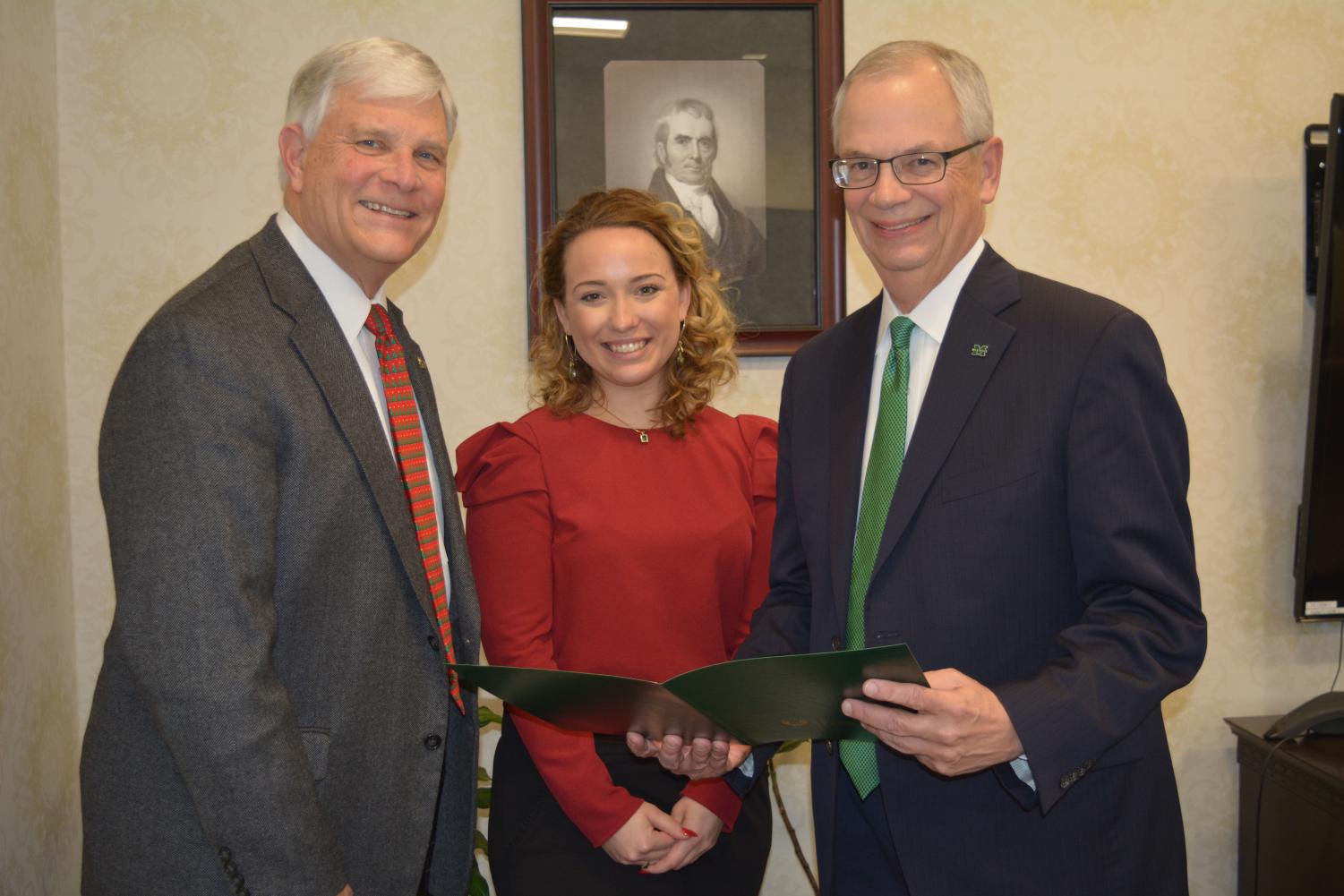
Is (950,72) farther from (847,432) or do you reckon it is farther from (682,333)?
(682,333)

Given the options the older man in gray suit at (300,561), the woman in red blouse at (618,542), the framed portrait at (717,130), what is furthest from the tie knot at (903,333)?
the framed portrait at (717,130)

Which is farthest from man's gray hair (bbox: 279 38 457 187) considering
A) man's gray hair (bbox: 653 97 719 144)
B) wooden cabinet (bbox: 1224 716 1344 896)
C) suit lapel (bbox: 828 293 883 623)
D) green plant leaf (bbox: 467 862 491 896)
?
wooden cabinet (bbox: 1224 716 1344 896)

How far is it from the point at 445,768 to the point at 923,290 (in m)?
1.03

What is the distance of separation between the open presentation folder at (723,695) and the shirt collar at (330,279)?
0.53m

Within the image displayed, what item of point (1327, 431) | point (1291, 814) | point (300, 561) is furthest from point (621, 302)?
point (1291, 814)

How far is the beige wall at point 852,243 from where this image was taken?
2604 millimetres

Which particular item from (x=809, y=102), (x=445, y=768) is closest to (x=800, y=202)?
(x=809, y=102)

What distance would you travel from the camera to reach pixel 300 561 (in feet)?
4.63

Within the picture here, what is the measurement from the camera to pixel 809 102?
9.11 ft

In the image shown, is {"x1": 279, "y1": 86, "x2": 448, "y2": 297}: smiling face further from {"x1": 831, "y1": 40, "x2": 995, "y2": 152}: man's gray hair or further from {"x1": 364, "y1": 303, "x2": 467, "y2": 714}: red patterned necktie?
{"x1": 831, "y1": 40, "x2": 995, "y2": 152}: man's gray hair

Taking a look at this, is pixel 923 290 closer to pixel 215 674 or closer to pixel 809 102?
pixel 215 674

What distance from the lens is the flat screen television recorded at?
2.55 meters

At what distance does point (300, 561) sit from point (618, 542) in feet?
2.12

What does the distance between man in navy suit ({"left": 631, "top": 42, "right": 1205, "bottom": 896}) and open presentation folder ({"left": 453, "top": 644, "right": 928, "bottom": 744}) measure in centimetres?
6
